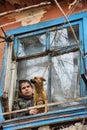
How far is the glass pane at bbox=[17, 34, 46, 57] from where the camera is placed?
7.18m

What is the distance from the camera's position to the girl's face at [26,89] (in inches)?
264

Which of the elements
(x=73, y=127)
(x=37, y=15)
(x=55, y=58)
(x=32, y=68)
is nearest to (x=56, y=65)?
(x=55, y=58)

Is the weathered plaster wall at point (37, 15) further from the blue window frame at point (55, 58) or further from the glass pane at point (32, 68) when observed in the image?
the glass pane at point (32, 68)

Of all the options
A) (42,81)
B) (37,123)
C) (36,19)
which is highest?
(36,19)

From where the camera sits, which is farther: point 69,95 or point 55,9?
point 55,9

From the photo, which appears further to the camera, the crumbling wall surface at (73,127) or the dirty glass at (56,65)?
the dirty glass at (56,65)

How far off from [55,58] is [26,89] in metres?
0.62

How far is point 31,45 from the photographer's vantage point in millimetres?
7281

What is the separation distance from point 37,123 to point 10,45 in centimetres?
125

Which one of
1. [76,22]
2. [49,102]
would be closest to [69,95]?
[49,102]

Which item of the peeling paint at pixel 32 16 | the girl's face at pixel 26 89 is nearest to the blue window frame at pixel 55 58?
the peeling paint at pixel 32 16

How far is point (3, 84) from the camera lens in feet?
22.3

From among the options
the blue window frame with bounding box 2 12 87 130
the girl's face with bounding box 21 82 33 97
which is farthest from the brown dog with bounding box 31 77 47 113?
the girl's face with bounding box 21 82 33 97

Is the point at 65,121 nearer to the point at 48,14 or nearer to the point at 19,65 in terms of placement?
the point at 19,65
